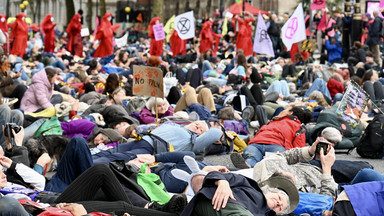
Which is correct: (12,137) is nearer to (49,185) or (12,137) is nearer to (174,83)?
(49,185)

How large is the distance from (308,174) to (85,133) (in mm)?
3649

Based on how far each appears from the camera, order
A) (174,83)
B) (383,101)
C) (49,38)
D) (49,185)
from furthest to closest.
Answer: (49,38) < (174,83) < (383,101) < (49,185)

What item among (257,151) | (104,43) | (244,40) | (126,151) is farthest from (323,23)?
(126,151)

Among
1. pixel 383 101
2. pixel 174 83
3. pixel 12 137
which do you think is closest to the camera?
pixel 12 137

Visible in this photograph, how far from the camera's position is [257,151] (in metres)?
9.37

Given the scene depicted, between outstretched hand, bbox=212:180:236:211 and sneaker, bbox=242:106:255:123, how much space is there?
24.3 ft

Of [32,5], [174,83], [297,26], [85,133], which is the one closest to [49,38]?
[297,26]

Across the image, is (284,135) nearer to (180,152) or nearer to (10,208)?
(180,152)

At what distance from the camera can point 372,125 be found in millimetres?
10078

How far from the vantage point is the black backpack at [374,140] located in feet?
32.9

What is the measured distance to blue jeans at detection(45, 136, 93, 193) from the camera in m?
7.54

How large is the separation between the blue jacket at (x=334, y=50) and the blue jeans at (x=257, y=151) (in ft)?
55.7

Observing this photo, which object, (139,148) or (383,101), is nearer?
(139,148)

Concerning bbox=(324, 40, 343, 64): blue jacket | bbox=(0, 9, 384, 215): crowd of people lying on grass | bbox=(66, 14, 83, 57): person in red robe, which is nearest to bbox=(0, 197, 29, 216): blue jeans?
bbox=(0, 9, 384, 215): crowd of people lying on grass
